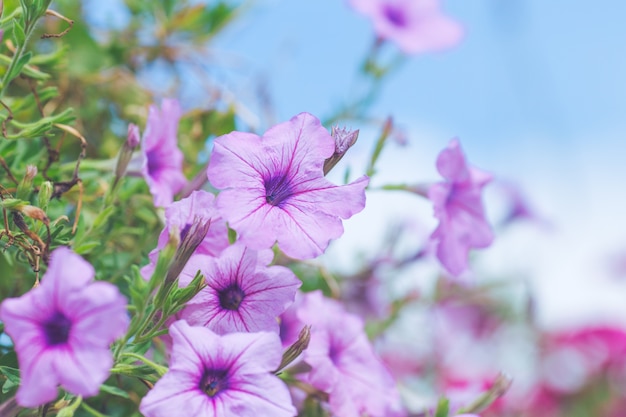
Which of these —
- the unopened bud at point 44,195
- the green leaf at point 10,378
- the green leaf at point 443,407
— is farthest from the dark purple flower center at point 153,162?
the green leaf at point 443,407

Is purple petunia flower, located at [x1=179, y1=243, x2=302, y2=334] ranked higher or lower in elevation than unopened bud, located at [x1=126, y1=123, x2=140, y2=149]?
lower

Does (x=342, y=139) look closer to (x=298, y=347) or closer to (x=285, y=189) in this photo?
(x=285, y=189)

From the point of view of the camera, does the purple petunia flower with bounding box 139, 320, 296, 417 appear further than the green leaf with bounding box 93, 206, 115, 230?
No

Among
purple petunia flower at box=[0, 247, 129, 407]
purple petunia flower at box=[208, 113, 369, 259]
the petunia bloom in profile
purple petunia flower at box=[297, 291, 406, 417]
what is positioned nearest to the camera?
purple petunia flower at box=[0, 247, 129, 407]

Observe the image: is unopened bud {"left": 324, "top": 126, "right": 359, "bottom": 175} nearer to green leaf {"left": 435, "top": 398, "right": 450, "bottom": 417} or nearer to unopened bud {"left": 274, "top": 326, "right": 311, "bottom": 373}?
unopened bud {"left": 274, "top": 326, "right": 311, "bottom": 373}

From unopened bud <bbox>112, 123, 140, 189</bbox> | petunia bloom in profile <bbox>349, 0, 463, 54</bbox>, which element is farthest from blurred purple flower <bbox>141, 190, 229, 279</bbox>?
petunia bloom in profile <bbox>349, 0, 463, 54</bbox>

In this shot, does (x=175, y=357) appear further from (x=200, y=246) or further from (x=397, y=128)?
(x=397, y=128)

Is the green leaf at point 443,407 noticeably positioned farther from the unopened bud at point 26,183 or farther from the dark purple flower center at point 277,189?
the unopened bud at point 26,183

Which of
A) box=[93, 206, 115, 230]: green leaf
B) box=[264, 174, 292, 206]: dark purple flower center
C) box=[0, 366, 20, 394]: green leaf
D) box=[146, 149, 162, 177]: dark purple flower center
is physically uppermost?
box=[264, 174, 292, 206]: dark purple flower center
